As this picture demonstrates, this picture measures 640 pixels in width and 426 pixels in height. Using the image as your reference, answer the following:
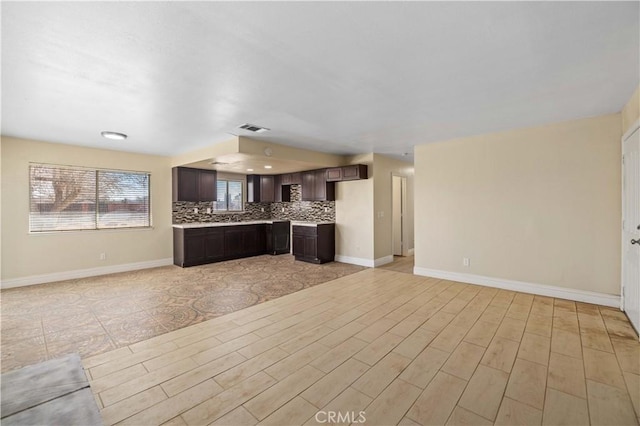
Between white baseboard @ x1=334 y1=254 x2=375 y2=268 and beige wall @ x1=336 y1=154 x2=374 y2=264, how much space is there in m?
0.03

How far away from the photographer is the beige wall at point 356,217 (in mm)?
6176

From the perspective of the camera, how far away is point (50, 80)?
2551 millimetres

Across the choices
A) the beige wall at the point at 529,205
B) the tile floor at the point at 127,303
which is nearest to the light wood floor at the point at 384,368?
the tile floor at the point at 127,303

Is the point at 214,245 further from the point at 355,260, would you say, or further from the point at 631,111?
the point at 631,111

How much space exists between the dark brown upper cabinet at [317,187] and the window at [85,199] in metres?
3.64

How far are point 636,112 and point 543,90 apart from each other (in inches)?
39.4

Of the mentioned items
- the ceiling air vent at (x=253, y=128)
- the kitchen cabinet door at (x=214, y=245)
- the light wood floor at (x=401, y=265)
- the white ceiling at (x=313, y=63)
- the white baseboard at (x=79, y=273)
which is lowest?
the light wood floor at (x=401, y=265)

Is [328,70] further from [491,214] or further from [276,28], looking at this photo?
[491,214]

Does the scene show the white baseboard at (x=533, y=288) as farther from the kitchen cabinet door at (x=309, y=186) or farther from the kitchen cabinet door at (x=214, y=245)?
the kitchen cabinet door at (x=214, y=245)

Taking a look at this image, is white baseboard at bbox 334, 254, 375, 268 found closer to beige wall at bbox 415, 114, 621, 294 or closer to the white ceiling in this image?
beige wall at bbox 415, 114, 621, 294

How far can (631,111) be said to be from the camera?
3.05 meters

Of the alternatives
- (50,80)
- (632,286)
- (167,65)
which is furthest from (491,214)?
(50,80)

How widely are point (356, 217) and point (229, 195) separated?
3.78 metres

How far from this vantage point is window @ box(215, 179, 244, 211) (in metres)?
7.66
